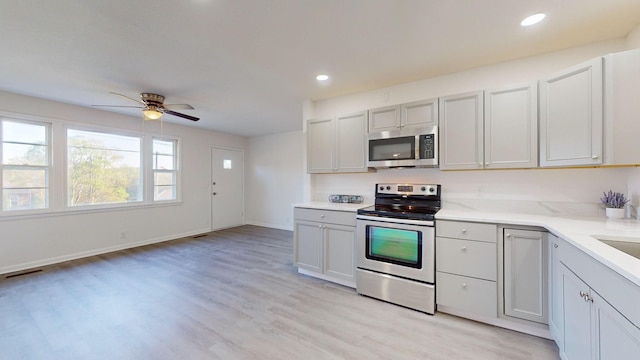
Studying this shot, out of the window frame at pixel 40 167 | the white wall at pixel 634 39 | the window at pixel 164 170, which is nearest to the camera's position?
the white wall at pixel 634 39

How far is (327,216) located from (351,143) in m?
0.97

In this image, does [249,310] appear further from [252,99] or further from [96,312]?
[252,99]

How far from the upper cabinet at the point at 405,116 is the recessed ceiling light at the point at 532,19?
2.89ft

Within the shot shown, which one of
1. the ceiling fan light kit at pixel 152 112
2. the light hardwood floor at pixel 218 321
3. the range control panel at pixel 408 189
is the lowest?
the light hardwood floor at pixel 218 321

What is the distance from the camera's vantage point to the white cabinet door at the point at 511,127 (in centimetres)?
221

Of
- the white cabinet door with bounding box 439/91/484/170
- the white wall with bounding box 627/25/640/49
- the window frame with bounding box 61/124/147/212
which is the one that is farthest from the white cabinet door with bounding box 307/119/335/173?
the window frame with bounding box 61/124/147/212

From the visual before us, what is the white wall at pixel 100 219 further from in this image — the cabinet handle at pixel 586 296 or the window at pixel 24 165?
the cabinet handle at pixel 586 296

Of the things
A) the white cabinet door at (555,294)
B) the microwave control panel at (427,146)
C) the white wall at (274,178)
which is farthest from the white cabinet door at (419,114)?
the white wall at (274,178)

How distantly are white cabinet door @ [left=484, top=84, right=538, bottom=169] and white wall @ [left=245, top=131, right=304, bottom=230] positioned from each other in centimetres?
407

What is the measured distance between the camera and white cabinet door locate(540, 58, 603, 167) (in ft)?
6.08

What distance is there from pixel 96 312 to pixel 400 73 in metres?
3.96

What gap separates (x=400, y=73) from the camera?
282cm

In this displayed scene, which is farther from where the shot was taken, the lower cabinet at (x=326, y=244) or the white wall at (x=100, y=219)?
the white wall at (x=100, y=219)

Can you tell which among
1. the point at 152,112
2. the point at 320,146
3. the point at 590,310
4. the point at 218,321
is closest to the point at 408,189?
the point at 320,146
